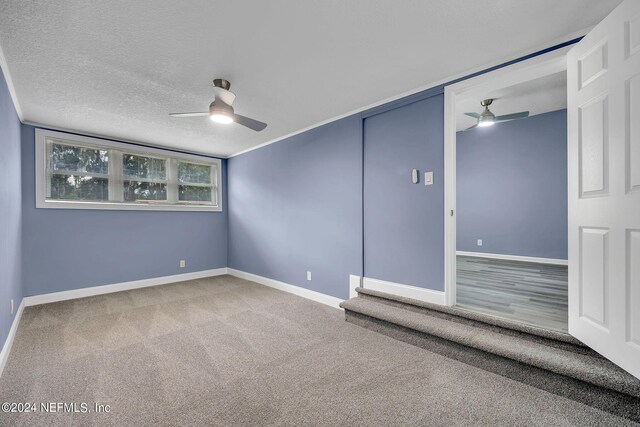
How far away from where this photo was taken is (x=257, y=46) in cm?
205

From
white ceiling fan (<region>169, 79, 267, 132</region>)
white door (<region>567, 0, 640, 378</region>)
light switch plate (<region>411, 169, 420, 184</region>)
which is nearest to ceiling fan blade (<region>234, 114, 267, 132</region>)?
white ceiling fan (<region>169, 79, 267, 132</region>)

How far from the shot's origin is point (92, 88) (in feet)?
8.73

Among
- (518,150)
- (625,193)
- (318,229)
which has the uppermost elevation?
(518,150)

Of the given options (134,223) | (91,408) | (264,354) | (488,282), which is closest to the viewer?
(91,408)

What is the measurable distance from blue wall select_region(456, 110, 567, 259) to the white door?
11.8 ft

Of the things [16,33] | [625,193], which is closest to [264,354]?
[625,193]

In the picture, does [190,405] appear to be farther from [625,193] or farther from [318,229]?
[625,193]

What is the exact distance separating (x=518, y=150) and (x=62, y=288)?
26.0ft

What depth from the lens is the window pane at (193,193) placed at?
520 centimetres

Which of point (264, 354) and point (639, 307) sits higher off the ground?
point (639, 307)

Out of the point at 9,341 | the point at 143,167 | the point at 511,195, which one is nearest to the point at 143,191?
the point at 143,167

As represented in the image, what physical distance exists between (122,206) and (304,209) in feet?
9.84

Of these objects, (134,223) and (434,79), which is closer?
(434,79)

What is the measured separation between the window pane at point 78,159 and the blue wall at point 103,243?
26 cm
